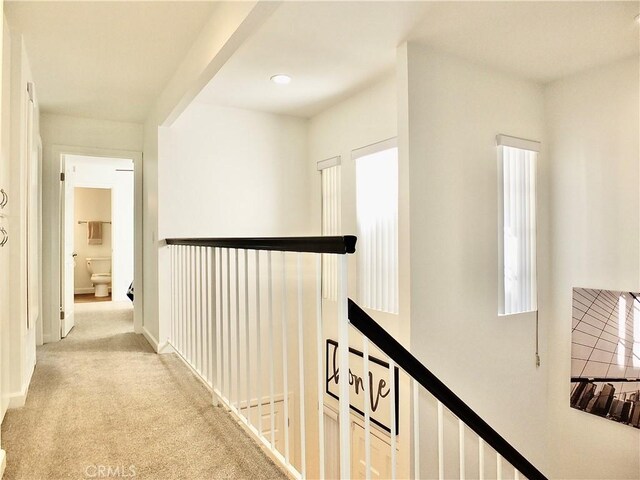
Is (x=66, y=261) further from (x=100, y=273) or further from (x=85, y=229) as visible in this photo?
(x=85, y=229)

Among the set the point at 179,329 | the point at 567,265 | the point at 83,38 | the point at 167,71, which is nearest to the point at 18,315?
the point at 179,329

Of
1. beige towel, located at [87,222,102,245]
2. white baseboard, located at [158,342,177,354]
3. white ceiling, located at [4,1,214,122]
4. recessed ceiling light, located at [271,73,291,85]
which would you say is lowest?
white baseboard, located at [158,342,177,354]

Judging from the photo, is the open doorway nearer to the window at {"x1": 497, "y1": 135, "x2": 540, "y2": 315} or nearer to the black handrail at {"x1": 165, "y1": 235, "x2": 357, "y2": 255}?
the black handrail at {"x1": 165, "y1": 235, "x2": 357, "y2": 255}

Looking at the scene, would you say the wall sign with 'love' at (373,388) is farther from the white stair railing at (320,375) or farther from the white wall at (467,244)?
the white wall at (467,244)

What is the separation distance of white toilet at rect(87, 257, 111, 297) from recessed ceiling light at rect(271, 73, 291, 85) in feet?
19.9

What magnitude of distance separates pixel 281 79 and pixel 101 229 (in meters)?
6.69

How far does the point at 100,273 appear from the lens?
8.40m

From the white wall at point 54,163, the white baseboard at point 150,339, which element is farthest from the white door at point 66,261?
the white baseboard at point 150,339

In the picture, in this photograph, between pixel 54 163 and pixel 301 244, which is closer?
pixel 301 244

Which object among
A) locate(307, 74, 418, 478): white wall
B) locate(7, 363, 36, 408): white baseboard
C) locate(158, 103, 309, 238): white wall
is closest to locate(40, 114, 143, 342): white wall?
locate(158, 103, 309, 238): white wall

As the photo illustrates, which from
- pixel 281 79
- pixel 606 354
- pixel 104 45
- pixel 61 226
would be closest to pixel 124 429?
pixel 104 45

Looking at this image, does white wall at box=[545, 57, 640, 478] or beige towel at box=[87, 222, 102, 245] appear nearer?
white wall at box=[545, 57, 640, 478]

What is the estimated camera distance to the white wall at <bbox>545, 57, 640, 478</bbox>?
312 centimetres

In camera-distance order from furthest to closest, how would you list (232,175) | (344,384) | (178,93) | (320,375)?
(232,175), (178,93), (320,375), (344,384)
